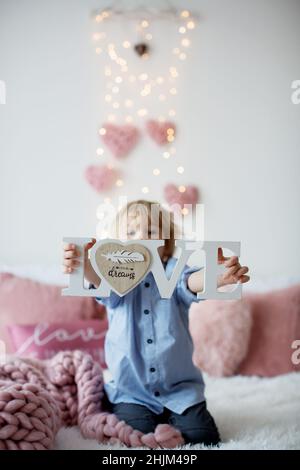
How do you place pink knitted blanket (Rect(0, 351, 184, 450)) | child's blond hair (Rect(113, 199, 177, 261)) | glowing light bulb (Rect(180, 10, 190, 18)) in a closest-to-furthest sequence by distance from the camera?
pink knitted blanket (Rect(0, 351, 184, 450)) < child's blond hair (Rect(113, 199, 177, 261)) < glowing light bulb (Rect(180, 10, 190, 18))

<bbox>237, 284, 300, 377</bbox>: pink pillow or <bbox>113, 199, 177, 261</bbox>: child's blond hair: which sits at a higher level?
<bbox>113, 199, 177, 261</bbox>: child's blond hair

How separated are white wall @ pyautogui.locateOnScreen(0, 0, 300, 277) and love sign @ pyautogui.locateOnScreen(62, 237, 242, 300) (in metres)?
0.78

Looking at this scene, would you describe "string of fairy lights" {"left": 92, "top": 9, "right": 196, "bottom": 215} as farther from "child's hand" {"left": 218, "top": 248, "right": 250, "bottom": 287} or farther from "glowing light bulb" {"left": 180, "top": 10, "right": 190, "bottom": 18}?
"child's hand" {"left": 218, "top": 248, "right": 250, "bottom": 287}

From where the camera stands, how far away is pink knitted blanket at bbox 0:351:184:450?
2.71 feet

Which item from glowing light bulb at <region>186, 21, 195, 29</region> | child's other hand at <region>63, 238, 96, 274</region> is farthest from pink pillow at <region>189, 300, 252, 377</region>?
glowing light bulb at <region>186, 21, 195, 29</region>

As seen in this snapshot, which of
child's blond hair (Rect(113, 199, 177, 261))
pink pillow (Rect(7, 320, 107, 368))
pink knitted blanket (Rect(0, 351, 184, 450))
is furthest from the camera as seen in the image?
pink pillow (Rect(7, 320, 107, 368))

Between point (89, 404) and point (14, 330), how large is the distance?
0.42m

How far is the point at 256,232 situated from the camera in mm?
1645

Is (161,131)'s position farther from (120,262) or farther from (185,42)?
(120,262)

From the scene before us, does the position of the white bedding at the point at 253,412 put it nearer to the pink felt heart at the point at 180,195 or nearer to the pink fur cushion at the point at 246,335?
the pink fur cushion at the point at 246,335

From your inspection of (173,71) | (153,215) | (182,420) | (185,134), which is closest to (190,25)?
(173,71)

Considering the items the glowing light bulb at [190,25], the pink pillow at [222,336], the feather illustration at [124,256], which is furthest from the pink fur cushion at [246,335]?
the glowing light bulb at [190,25]

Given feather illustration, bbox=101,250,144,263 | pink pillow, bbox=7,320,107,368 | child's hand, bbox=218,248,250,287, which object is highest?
feather illustration, bbox=101,250,144,263

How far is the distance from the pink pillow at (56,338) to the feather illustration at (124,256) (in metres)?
0.55
